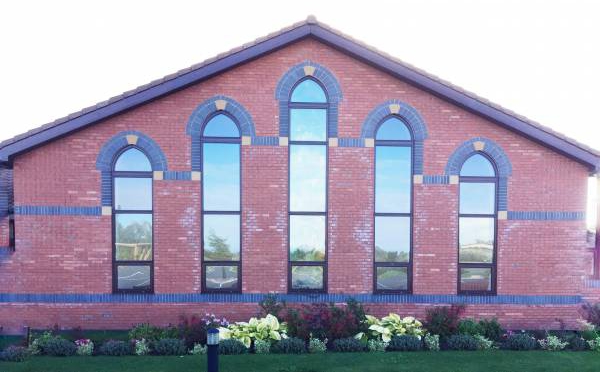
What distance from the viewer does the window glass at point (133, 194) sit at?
30.6 feet

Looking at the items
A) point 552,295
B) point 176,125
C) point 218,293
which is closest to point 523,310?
point 552,295

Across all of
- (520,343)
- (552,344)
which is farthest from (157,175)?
(552,344)

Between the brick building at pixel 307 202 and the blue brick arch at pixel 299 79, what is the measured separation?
3cm

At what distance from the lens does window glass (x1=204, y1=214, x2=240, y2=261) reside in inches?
372

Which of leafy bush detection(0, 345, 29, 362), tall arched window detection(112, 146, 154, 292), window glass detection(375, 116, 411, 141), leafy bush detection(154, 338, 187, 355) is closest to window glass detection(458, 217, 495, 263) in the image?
window glass detection(375, 116, 411, 141)

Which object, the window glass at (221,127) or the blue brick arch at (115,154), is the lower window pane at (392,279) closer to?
the window glass at (221,127)

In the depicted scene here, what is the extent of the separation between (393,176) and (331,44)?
3488 millimetres

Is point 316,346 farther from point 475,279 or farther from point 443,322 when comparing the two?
point 475,279

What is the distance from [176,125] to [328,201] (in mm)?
4035

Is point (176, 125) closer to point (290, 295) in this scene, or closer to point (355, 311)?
point (290, 295)

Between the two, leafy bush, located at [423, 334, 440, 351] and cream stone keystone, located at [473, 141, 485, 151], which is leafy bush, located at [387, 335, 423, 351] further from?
cream stone keystone, located at [473, 141, 485, 151]

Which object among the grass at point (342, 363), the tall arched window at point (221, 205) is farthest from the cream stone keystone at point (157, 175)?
the grass at point (342, 363)

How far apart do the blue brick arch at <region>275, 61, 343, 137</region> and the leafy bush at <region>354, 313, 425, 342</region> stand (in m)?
4.43

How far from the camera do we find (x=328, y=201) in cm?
950
